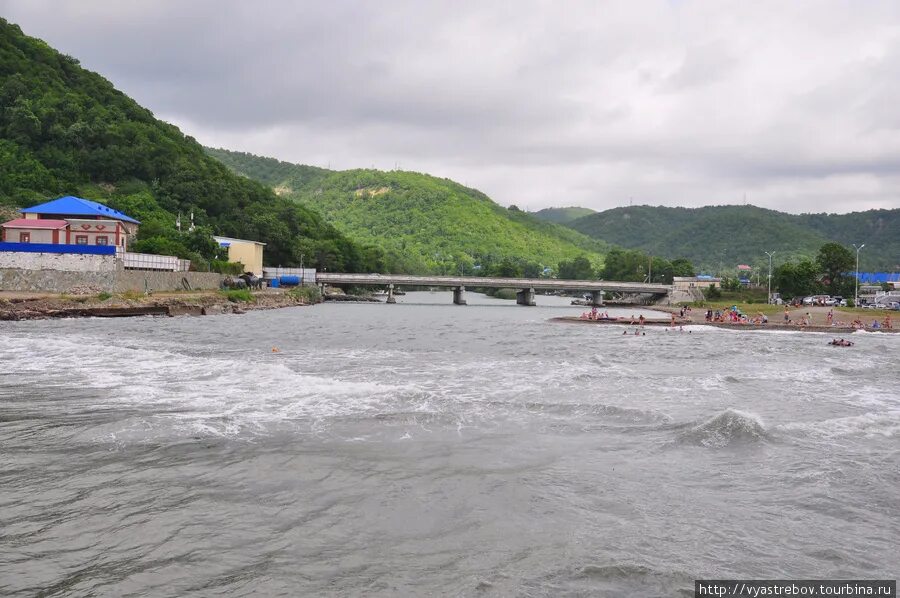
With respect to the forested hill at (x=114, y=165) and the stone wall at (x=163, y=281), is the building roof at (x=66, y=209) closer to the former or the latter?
the stone wall at (x=163, y=281)

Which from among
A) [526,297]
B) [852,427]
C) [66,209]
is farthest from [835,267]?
[66,209]

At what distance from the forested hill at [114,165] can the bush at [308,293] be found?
14.1m

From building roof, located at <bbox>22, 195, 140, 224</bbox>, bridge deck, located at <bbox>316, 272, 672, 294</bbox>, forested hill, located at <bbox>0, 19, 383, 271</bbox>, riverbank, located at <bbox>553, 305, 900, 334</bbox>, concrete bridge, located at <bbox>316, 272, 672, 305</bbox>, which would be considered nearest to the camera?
riverbank, located at <bbox>553, 305, 900, 334</bbox>

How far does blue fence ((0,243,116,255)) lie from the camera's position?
5990 centimetres

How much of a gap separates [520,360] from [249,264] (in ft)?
287

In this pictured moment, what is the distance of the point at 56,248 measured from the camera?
6119 centimetres

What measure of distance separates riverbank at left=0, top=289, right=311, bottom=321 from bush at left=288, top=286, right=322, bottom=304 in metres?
22.8

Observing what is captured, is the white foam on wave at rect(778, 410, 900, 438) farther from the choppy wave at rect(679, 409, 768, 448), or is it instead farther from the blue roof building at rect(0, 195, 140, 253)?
the blue roof building at rect(0, 195, 140, 253)

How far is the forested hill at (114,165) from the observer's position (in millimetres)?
99500

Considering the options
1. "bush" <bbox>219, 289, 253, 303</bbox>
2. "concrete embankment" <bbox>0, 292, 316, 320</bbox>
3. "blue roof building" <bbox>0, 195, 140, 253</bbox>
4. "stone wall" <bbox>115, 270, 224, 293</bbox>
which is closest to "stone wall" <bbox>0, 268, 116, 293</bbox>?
"stone wall" <bbox>115, 270, 224, 293</bbox>

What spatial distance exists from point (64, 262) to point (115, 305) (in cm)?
987

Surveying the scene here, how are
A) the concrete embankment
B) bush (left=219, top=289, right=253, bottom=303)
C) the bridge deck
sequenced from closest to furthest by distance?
1. the concrete embankment
2. bush (left=219, top=289, right=253, bottom=303)
3. the bridge deck

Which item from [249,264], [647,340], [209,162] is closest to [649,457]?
[647,340]

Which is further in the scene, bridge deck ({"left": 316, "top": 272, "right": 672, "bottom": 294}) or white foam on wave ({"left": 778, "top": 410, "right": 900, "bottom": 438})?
bridge deck ({"left": 316, "top": 272, "right": 672, "bottom": 294})
